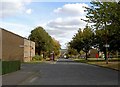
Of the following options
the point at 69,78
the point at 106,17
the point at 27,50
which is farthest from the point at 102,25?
the point at 27,50

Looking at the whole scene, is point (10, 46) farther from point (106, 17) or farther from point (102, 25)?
point (106, 17)

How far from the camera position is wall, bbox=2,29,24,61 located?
5938 centimetres

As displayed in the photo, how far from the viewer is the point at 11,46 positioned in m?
66.2

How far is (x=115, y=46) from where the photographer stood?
72.5 meters

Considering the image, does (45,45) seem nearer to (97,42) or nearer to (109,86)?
(97,42)

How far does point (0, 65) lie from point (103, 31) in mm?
30026

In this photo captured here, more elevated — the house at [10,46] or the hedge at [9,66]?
the house at [10,46]

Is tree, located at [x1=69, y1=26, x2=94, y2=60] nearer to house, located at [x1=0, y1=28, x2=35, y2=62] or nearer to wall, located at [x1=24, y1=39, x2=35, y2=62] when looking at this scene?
wall, located at [x1=24, y1=39, x2=35, y2=62]

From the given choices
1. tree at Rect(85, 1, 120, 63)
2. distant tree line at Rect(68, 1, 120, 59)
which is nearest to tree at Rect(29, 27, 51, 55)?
distant tree line at Rect(68, 1, 120, 59)

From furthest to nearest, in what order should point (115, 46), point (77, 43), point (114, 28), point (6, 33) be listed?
point (77, 43) → point (115, 46) → point (6, 33) → point (114, 28)

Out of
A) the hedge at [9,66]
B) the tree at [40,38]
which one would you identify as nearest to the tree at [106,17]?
the hedge at [9,66]

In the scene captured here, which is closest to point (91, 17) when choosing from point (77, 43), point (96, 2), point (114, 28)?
point (96, 2)

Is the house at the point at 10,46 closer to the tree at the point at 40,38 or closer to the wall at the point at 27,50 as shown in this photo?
the wall at the point at 27,50

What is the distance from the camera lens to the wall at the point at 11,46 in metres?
59.4
